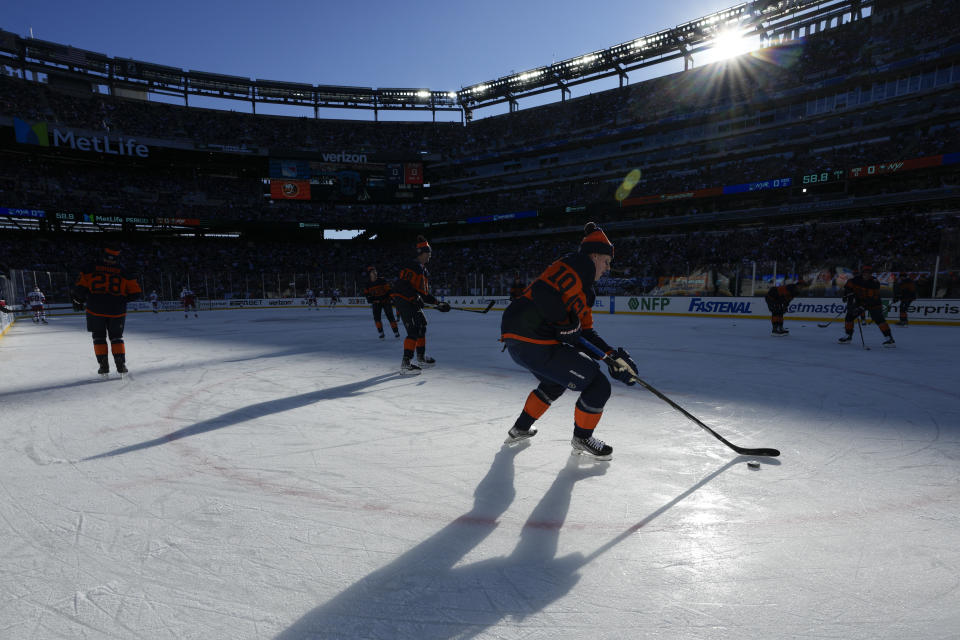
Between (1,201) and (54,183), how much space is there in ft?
15.7

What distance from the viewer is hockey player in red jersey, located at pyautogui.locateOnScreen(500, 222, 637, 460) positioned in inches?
129

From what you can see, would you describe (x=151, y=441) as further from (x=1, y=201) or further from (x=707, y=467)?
(x=1, y=201)

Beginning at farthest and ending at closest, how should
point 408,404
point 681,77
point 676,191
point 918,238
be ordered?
point 681,77 < point 676,191 < point 918,238 < point 408,404

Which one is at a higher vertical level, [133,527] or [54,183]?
[54,183]

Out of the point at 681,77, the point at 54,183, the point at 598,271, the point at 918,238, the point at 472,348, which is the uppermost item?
the point at 681,77

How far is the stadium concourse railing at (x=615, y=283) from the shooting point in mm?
15398

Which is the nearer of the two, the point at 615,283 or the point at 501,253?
the point at 615,283

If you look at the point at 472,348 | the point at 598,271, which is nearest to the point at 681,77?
the point at 472,348

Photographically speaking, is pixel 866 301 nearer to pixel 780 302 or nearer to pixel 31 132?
pixel 780 302

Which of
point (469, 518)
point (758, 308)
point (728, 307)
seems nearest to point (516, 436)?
point (469, 518)

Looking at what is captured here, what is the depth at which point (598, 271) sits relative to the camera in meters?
3.42

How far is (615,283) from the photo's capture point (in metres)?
22.6

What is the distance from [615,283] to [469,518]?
70.3 ft

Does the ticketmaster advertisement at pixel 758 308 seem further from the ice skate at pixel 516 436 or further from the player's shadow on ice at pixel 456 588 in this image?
the player's shadow on ice at pixel 456 588
